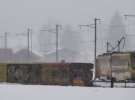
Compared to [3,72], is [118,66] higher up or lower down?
higher up

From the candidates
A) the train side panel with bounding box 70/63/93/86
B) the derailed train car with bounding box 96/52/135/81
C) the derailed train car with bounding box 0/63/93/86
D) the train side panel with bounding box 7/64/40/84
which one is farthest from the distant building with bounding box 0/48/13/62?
the train side panel with bounding box 70/63/93/86

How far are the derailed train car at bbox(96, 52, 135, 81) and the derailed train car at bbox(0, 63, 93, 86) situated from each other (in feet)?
8.89

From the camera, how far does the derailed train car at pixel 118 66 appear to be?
139 feet

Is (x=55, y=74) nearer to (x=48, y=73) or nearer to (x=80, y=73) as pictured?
(x=48, y=73)

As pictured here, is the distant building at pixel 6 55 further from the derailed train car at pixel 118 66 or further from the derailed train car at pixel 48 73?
the derailed train car at pixel 48 73

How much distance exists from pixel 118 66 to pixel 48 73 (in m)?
6.71

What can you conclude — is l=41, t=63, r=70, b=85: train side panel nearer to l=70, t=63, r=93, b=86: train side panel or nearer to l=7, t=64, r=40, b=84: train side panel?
l=70, t=63, r=93, b=86: train side panel

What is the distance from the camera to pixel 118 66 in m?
44.6

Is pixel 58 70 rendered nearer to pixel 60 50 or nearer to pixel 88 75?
pixel 88 75

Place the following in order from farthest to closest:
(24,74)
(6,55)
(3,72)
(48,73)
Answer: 1. (6,55)
2. (3,72)
3. (24,74)
4. (48,73)

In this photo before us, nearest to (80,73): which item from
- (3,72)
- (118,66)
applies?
(118,66)

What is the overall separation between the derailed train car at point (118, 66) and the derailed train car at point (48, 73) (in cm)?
271

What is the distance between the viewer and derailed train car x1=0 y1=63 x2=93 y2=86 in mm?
43469

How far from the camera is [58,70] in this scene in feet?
146
